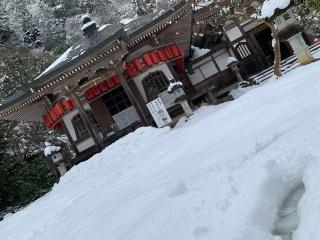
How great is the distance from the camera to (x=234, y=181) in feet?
15.0

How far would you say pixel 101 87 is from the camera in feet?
67.3

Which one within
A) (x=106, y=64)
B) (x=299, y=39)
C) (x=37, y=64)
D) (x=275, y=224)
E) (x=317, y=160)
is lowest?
(x=275, y=224)

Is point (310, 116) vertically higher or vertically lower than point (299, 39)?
lower

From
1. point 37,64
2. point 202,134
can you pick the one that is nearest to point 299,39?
point 202,134

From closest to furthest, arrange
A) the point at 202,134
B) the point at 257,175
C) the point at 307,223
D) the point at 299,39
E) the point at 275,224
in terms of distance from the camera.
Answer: the point at 307,223
the point at 275,224
the point at 257,175
the point at 202,134
the point at 299,39

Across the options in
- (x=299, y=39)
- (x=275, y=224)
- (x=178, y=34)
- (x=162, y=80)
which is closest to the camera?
(x=275, y=224)

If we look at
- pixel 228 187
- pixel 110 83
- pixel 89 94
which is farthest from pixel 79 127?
pixel 228 187

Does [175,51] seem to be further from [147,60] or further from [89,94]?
[89,94]

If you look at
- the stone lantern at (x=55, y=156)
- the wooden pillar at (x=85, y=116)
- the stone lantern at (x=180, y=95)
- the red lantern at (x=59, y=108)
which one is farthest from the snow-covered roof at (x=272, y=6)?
the stone lantern at (x=55, y=156)

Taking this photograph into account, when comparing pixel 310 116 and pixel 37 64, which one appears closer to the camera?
pixel 310 116

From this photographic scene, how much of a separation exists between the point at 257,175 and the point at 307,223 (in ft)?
3.54

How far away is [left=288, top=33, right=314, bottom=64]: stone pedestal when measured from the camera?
1364 cm

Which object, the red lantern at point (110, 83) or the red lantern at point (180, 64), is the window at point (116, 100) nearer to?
the red lantern at point (110, 83)

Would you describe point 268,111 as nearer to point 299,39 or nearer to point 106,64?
point 299,39
